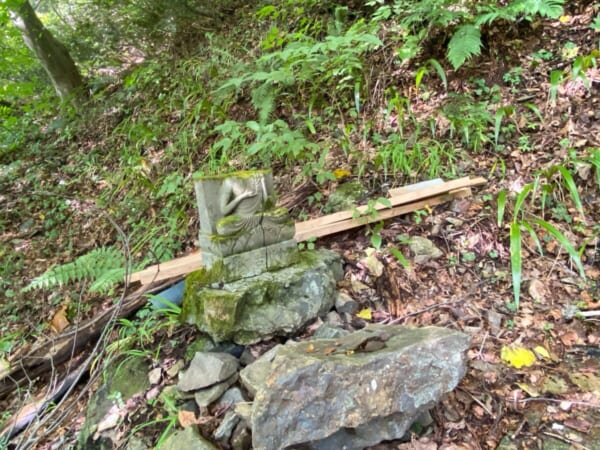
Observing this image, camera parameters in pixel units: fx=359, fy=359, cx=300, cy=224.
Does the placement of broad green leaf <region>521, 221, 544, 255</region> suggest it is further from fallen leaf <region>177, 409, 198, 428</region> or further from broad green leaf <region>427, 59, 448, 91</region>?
fallen leaf <region>177, 409, 198, 428</region>

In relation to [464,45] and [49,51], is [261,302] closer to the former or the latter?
[464,45]

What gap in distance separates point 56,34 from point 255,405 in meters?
10.1

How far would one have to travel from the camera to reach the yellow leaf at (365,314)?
2.67m

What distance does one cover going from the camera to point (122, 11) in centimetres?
740

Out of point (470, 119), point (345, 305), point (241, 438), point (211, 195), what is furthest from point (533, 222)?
point (241, 438)

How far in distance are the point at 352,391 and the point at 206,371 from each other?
977 mm

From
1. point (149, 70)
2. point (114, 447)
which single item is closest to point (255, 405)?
point (114, 447)

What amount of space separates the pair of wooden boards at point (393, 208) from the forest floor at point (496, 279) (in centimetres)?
11

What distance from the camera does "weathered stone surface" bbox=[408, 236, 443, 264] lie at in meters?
3.02

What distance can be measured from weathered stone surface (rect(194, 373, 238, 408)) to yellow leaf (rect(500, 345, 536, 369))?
68.7 inches

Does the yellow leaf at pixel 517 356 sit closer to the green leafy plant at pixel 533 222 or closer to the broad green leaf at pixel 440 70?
the green leafy plant at pixel 533 222

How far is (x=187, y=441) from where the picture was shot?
190cm

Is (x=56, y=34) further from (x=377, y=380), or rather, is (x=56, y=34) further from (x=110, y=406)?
(x=377, y=380)

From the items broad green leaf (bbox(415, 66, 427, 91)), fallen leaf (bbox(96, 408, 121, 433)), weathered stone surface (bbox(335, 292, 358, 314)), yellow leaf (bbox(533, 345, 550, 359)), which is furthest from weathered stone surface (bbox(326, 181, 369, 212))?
fallen leaf (bbox(96, 408, 121, 433))
